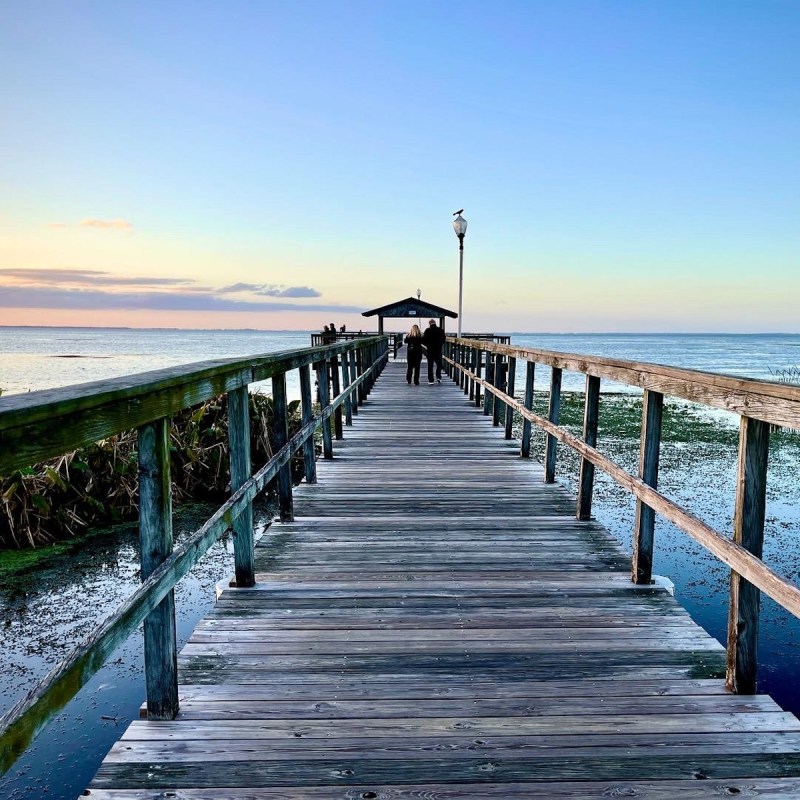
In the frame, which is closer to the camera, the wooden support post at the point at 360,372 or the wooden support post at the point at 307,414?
the wooden support post at the point at 307,414

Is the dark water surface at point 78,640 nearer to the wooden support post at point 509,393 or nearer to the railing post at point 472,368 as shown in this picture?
the wooden support post at point 509,393

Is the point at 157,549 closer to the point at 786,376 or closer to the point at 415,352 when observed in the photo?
the point at 415,352

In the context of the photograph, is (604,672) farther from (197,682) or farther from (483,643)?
(197,682)

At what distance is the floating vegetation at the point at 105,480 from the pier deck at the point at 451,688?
191 inches

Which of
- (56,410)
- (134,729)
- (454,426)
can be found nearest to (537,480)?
(454,426)

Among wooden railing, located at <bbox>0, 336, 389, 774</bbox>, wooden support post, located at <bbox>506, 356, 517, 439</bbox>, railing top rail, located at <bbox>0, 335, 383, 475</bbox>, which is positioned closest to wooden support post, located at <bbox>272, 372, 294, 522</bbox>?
wooden railing, located at <bbox>0, 336, 389, 774</bbox>

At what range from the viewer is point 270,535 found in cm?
457

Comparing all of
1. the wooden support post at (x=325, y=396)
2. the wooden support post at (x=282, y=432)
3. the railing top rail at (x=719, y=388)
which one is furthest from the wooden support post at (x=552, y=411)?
the wooden support post at (x=282, y=432)

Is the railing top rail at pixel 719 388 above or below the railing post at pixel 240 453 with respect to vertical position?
above

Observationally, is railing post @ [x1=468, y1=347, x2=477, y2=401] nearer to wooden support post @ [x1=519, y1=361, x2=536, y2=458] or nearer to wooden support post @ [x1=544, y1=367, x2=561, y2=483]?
wooden support post @ [x1=519, y1=361, x2=536, y2=458]

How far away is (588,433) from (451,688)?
2.46 meters

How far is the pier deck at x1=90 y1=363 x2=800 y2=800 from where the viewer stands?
2.07 metres

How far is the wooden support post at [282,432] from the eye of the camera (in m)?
4.21

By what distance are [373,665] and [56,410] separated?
5.87 ft
